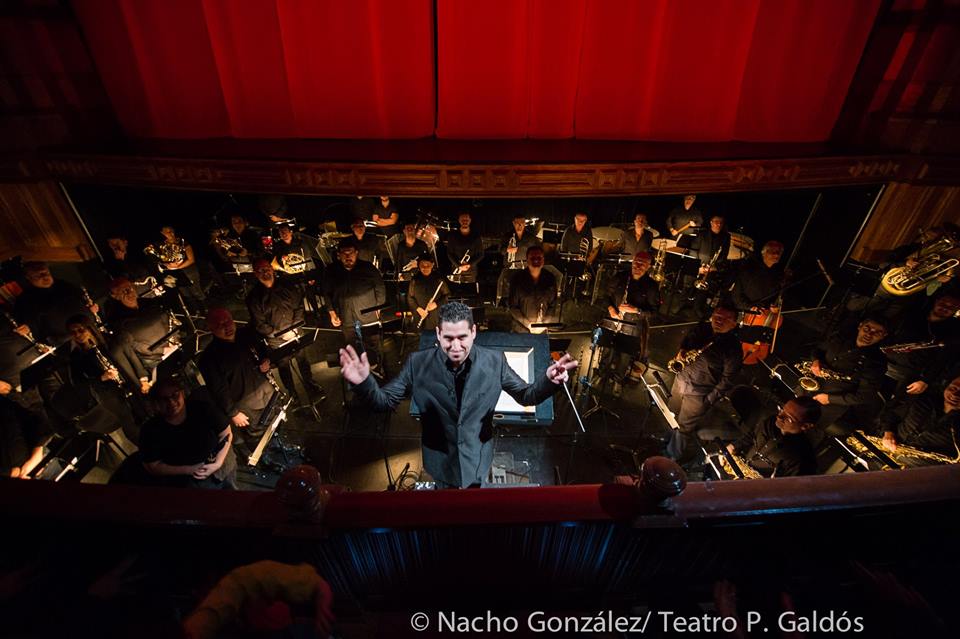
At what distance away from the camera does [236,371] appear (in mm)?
3998

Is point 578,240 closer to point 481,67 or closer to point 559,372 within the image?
point 481,67

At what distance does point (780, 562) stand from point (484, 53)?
26.5ft

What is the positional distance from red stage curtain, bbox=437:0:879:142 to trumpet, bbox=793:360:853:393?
5.27m

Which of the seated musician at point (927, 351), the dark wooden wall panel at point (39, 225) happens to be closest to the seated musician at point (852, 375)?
the seated musician at point (927, 351)

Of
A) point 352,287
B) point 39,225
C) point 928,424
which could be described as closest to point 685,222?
point 928,424

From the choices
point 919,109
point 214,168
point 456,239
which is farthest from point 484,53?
point 919,109

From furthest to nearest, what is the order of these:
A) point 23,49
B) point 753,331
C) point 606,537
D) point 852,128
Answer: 1. point 852,128
2. point 23,49
3. point 753,331
4. point 606,537

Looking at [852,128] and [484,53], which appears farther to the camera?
[852,128]

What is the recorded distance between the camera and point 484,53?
722 cm

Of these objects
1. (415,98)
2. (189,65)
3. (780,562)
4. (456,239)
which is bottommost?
(456,239)

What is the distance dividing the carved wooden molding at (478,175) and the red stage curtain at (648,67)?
1.31 metres

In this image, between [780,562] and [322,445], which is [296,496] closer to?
[780,562]

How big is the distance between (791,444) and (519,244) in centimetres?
500

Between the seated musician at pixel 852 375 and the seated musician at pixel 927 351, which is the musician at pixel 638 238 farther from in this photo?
the seated musician at pixel 927 351
